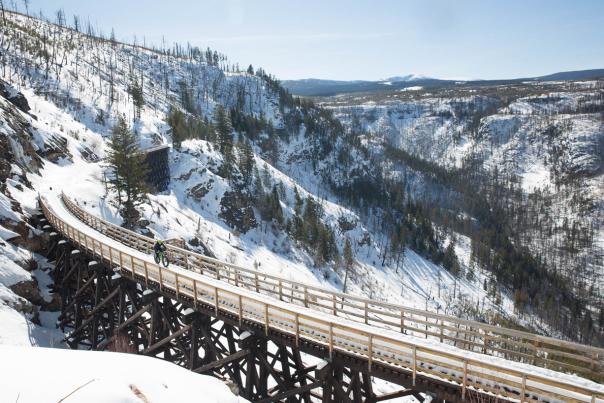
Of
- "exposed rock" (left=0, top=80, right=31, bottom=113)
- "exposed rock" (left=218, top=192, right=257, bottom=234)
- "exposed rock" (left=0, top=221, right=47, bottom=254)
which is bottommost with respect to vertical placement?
"exposed rock" (left=218, top=192, right=257, bottom=234)

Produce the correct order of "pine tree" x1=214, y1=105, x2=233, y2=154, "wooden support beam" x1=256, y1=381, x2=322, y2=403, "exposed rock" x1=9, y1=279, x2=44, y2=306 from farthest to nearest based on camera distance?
"pine tree" x1=214, y1=105, x2=233, y2=154 < "exposed rock" x1=9, y1=279, x2=44, y2=306 < "wooden support beam" x1=256, y1=381, x2=322, y2=403

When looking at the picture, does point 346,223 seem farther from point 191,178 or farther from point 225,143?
point 191,178

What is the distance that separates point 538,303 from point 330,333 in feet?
503

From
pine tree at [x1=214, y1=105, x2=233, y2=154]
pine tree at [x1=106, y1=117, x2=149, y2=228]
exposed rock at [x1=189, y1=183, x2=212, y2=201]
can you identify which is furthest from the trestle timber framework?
pine tree at [x1=214, y1=105, x2=233, y2=154]

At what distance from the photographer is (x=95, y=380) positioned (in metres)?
7.49

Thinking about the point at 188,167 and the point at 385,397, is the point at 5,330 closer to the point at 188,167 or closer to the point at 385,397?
the point at 385,397

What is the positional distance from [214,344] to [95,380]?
9.32m

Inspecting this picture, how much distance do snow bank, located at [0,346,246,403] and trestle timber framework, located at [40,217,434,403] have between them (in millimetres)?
4539

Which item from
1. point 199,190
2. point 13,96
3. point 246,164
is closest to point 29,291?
point 13,96

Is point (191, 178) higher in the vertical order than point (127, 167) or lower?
lower

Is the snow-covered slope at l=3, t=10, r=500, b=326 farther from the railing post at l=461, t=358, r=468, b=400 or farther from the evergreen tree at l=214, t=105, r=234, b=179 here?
the railing post at l=461, t=358, r=468, b=400

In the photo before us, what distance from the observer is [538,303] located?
13475cm

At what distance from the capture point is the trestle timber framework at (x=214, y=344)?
42.1 feet

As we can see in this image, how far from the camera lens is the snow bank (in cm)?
700
